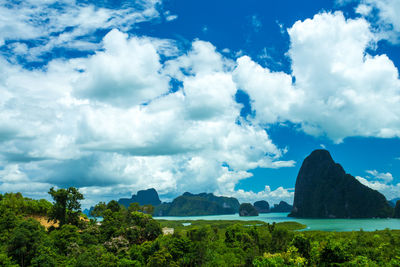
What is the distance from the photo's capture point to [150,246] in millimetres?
46719

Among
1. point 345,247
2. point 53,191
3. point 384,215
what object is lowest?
point 384,215

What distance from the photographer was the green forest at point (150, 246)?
118 feet

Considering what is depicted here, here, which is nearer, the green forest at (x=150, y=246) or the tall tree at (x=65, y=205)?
the green forest at (x=150, y=246)

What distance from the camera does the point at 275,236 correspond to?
58.8 meters

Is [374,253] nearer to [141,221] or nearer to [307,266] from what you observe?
[307,266]

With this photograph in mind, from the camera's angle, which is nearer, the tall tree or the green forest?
the green forest

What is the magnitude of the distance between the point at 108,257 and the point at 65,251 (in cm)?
994

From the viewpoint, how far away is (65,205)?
61375 millimetres

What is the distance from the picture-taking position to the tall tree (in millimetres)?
60931

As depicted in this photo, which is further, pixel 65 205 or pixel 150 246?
pixel 65 205

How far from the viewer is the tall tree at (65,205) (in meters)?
60.9

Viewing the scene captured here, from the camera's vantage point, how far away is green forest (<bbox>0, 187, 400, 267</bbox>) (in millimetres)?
35844

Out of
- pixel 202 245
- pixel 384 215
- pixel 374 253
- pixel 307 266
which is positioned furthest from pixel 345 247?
pixel 384 215

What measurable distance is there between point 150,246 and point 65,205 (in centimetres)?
2505
